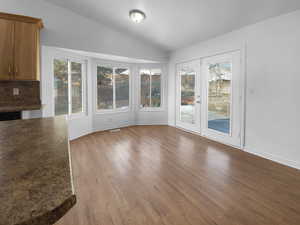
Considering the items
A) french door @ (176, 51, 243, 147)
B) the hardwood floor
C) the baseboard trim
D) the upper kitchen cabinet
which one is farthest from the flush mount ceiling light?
the baseboard trim

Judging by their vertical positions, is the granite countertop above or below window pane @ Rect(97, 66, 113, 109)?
below

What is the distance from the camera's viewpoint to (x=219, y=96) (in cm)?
427

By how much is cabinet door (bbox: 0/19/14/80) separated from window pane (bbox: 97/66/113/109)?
2.55 metres

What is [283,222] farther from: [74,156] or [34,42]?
[34,42]

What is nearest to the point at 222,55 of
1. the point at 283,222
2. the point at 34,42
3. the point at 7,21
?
the point at 283,222

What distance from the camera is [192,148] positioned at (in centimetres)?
390

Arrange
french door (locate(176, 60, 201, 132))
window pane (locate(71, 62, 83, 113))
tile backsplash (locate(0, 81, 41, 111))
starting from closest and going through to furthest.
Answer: tile backsplash (locate(0, 81, 41, 111)) → window pane (locate(71, 62, 83, 113)) → french door (locate(176, 60, 201, 132))

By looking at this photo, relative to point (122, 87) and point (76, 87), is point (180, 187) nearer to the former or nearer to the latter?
point (76, 87)

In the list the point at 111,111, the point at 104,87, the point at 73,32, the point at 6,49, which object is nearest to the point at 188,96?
the point at 111,111

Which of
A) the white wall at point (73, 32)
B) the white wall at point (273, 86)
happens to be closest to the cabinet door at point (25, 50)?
the white wall at point (73, 32)

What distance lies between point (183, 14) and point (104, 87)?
316cm

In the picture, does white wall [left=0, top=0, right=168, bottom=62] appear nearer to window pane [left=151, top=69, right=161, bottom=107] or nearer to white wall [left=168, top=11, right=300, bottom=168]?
window pane [left=151, top=69, right=161, bottom=107]

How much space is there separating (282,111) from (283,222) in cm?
195

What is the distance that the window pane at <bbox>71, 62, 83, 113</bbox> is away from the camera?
4.69 meters
